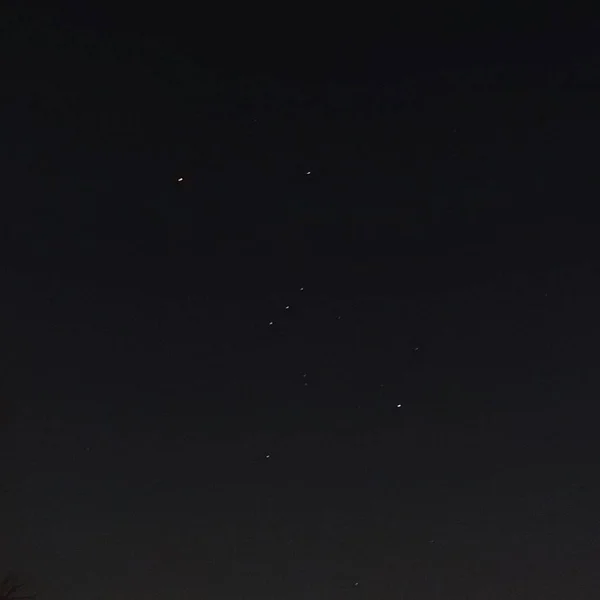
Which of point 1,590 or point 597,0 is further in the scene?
point 1,590

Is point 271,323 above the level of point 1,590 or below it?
above

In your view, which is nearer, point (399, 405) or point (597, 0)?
point (597, 0)

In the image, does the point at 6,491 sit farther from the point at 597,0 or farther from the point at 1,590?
the point at 597,0

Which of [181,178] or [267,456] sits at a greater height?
[181,178]

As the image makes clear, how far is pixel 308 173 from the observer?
896 centimetres

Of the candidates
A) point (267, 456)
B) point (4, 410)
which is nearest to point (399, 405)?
Answer: point (267, 456)

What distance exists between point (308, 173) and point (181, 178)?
84cm

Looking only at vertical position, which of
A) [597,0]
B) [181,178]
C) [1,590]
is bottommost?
[1,590]

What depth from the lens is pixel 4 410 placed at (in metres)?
9.38

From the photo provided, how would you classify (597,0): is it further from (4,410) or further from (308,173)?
(4,410)

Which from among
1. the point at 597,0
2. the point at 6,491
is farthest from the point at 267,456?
the point at 597,0

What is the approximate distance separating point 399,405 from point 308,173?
1.70 metres

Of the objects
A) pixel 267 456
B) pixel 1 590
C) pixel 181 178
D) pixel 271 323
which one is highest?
pixel 181 178

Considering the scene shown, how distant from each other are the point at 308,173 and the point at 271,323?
3.42 feet
